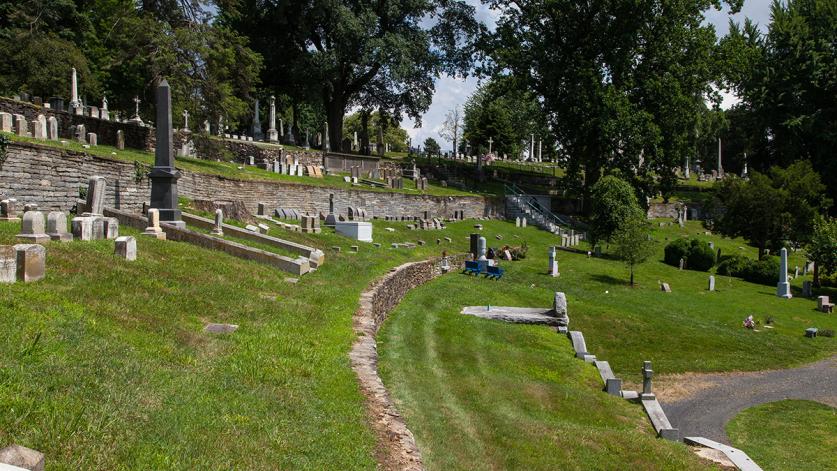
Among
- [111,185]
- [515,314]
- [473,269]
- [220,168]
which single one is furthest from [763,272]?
[111,185]

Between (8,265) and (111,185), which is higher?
(111,185)

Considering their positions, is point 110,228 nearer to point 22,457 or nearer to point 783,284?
point 22,457

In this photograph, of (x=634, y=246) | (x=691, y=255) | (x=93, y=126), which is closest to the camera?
(x=93, y=126)

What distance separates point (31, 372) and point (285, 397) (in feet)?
8.82

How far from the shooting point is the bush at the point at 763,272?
35.4m

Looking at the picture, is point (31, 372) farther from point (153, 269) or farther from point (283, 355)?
point (153, 269)

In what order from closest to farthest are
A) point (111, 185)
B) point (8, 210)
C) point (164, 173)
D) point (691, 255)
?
point (8, 210) → point (164, 173) → point (111, 185) → point (691, 255)

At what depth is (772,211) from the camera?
4156cm

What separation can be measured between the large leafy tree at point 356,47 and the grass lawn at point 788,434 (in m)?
37.2

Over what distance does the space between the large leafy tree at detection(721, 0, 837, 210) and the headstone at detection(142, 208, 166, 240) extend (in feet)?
160

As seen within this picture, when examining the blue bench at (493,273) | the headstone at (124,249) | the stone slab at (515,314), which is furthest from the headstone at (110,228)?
the blue bench at (493,273)

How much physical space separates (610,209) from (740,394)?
1965cm

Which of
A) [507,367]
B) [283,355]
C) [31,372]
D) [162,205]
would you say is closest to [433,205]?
[162,205]

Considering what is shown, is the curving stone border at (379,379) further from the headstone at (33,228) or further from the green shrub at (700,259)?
the green shrub at (700,259)
